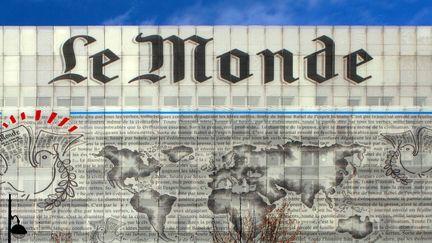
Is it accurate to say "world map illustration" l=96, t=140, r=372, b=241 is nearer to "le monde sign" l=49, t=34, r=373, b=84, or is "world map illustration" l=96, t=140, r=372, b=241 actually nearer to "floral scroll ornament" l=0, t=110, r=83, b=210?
"floral scroll ornament" l=0, t=110, r=83, b=210

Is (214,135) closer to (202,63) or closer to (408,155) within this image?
(202,63)

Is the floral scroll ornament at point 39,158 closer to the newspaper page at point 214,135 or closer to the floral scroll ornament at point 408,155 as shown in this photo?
the newspaper page at point 214,135

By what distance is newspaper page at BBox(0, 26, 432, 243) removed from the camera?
3088cm

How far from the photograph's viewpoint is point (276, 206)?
30.9 meters

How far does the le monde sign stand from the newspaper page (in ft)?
0.20

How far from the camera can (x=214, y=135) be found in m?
31.1

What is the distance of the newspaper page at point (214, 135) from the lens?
1216 inches

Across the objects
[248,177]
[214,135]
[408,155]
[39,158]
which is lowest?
[248,177]

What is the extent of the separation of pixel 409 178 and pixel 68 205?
60.1ft

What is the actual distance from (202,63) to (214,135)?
3.96 metres

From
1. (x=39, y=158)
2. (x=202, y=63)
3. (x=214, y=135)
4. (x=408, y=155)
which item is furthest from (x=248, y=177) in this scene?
(x=39, y=158)

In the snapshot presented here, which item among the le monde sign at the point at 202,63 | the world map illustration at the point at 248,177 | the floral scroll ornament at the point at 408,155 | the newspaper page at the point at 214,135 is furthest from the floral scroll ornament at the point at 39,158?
the floral scroll ornament at the point at 408,155

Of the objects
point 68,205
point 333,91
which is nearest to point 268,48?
point 333,91

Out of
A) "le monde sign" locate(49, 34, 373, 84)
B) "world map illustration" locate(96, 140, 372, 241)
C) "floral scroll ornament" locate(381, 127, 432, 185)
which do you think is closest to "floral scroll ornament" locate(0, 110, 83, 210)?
"world map illustration" locate(96, 140, 372, 241)
